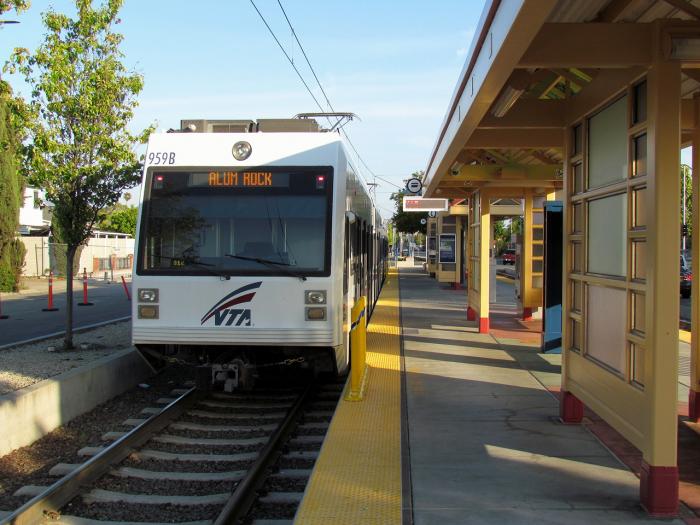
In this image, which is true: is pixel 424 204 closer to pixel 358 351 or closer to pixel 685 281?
pixel 685 281

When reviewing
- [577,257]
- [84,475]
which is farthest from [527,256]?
[84,475]

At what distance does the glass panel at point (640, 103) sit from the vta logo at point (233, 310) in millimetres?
3997

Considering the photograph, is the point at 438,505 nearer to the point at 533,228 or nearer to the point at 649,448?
the point at 649,448

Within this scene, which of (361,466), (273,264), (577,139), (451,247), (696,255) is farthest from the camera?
(451,247)

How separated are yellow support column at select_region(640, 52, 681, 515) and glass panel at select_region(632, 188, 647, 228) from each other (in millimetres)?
249

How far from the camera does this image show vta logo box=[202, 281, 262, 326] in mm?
7223

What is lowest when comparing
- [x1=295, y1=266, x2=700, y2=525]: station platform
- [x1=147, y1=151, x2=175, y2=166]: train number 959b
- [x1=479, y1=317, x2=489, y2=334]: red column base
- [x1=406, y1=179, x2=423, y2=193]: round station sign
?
[x1=295, y1=266, x2=700, y2=525]: station platform

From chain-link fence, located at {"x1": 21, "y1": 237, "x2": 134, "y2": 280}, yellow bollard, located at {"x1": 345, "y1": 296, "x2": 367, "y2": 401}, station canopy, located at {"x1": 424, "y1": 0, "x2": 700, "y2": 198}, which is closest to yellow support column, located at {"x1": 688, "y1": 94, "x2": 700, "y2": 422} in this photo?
station canopy, located at {"x1": 424, "y1": 0, "x2": 700, "y2": 198}

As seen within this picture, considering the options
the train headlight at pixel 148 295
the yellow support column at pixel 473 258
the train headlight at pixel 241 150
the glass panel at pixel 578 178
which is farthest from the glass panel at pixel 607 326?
the yellow support column at pixel 473 258

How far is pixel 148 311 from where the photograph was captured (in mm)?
7324

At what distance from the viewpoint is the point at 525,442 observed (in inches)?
244

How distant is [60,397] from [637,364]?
18.6ft

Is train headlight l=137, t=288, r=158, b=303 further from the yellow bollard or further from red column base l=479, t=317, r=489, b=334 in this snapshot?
red column base l=479, t=317, r=489, b=334

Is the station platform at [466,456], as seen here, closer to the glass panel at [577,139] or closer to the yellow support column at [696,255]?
the yellow support column at [696,255]
